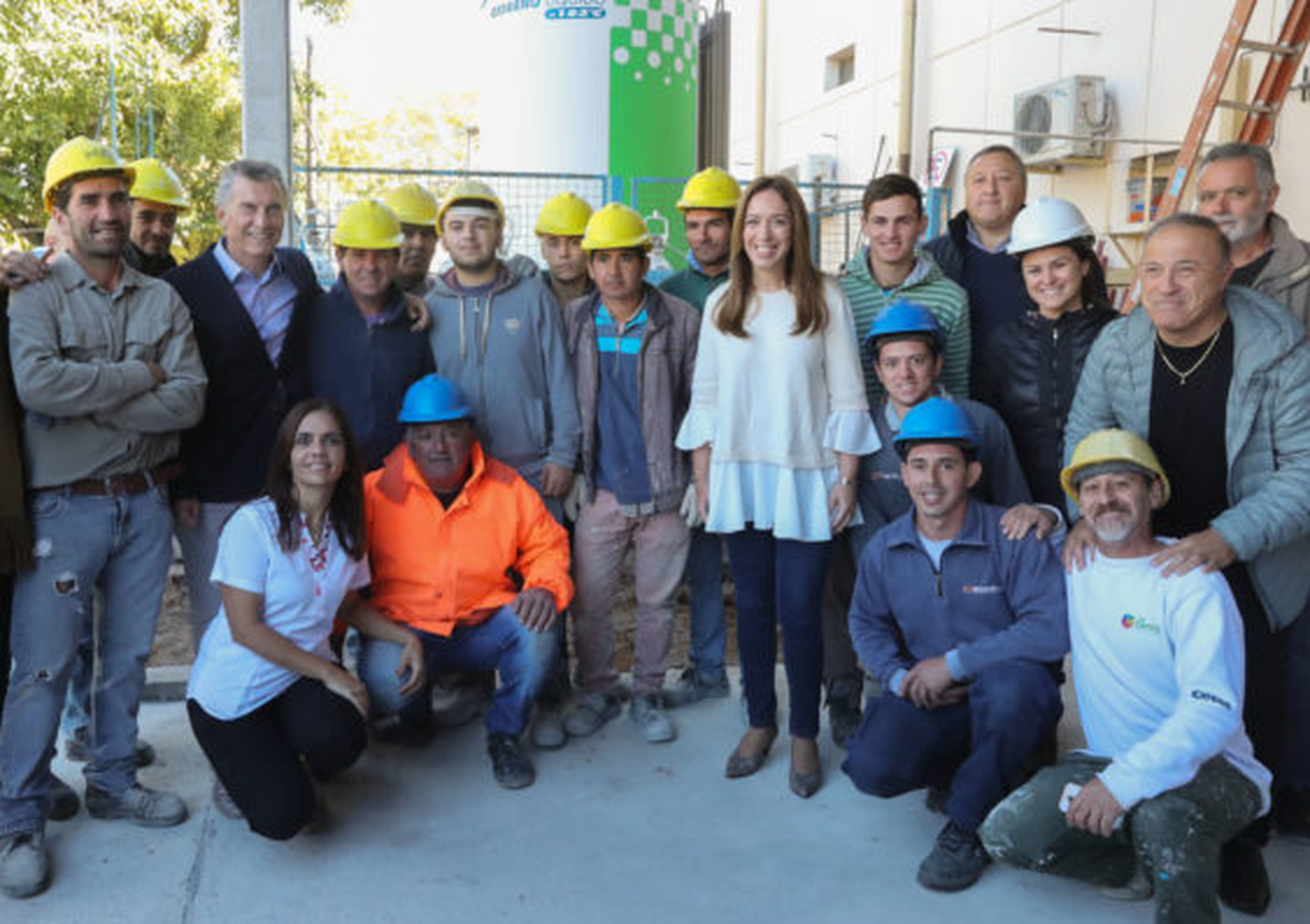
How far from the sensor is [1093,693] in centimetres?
293

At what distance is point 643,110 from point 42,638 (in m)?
6.75

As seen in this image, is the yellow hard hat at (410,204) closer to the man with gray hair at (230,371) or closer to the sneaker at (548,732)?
the man with gray hair at (230,371)

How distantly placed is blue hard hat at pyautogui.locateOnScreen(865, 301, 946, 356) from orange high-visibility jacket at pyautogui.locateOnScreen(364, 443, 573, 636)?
4.34 ft

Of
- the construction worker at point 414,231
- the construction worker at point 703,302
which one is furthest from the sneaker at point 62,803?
the construction worker at point 414,231

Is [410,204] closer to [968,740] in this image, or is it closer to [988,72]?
[968,740]

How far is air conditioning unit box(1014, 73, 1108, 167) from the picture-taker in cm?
1017

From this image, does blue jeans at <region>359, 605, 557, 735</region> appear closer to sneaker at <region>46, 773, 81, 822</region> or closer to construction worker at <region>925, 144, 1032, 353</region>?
sneaker at <region>46, 773, 81, 822</region>

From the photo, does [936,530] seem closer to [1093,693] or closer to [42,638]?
[1093,693]

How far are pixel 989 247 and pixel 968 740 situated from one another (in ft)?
6.27

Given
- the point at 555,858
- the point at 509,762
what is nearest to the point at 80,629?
the point at 509,762

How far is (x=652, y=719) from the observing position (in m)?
3.98

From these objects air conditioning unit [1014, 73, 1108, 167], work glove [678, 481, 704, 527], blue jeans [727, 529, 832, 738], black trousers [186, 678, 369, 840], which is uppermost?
air conditioning unit [1014, 73, 1108, 167]

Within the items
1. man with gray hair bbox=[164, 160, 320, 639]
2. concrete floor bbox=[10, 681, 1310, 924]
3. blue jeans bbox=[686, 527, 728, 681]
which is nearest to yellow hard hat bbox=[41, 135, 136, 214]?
man with gray hair bbox=[164, 160, 320, 639]

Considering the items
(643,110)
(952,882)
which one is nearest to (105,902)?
(952,882)
